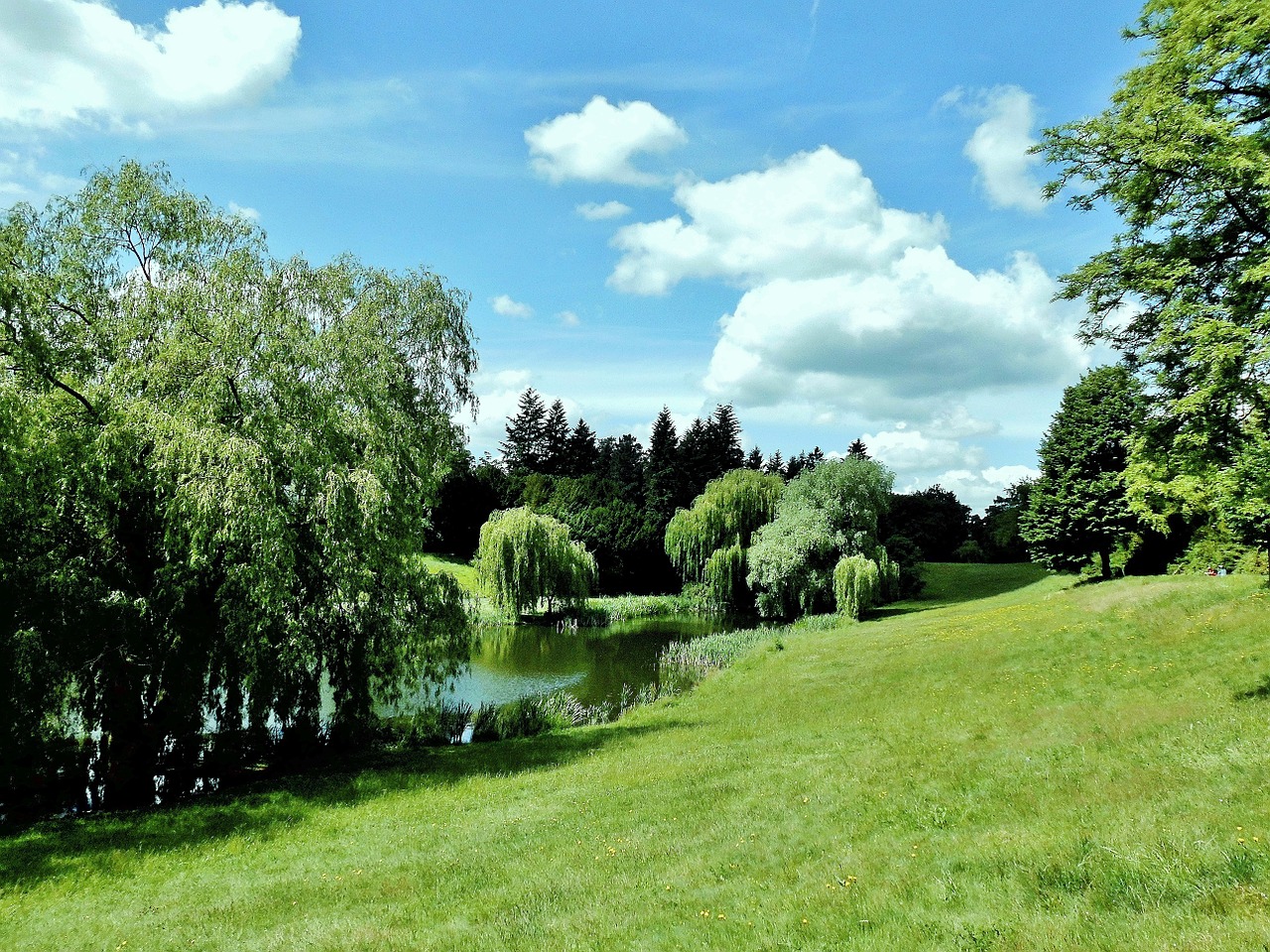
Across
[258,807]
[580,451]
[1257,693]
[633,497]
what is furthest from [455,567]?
[1257,693]

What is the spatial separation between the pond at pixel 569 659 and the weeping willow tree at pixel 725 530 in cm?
354

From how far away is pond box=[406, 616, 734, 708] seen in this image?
26.4 meters

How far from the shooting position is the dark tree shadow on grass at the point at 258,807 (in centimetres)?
1050

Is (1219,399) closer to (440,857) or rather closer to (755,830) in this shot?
(755,830)

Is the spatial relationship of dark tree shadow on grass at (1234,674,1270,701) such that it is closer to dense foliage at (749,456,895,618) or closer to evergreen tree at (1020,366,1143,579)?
evergreen tree at (1020,366,1143,579)

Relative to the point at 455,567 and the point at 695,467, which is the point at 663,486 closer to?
the point at 695,467

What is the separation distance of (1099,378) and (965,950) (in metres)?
36.6

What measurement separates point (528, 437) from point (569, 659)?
6455 cm

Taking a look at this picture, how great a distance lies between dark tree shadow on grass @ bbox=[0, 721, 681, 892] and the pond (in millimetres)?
2903

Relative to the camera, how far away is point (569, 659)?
33250mm

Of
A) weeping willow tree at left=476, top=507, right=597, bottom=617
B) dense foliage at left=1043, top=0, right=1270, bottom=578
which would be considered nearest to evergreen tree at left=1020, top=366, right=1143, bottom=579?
dense foliage at left=1043, top=0, right=1270, bottom=578

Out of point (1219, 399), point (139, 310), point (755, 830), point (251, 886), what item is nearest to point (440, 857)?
point (251, 886)

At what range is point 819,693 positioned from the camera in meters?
20.3

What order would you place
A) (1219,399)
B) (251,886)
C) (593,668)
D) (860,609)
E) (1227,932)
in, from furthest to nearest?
(860,609)
(593,668)
(1219,399)
(251,886)
(1227,932)
